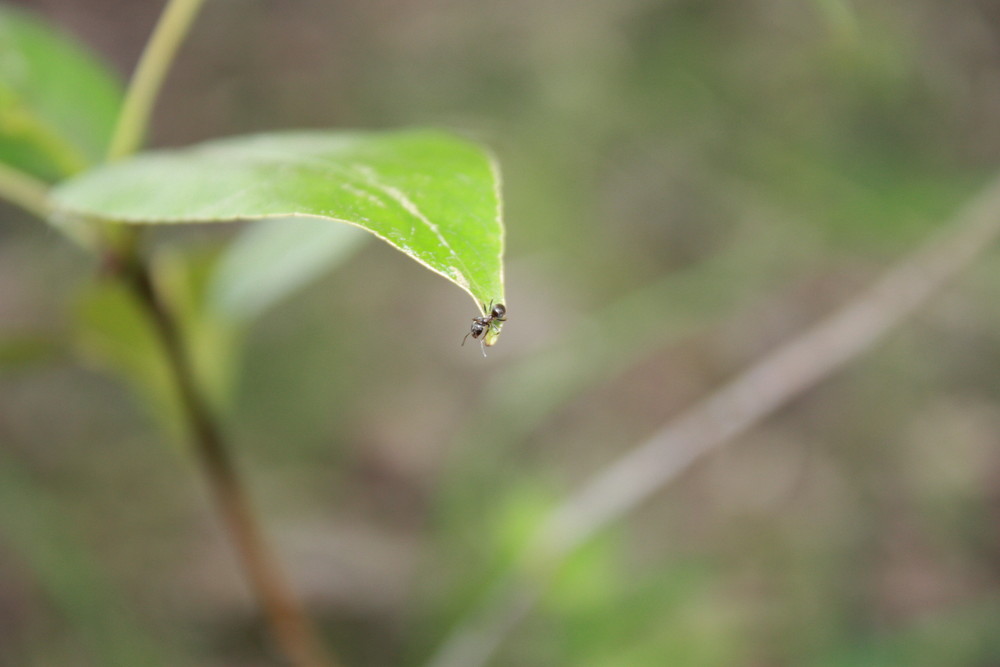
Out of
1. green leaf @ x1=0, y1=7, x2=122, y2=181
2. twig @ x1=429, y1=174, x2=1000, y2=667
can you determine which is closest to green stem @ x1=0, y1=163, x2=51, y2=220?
green leaf @ x1=0, y1=7, x2=122, y2=181

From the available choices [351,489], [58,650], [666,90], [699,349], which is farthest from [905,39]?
[58,650]

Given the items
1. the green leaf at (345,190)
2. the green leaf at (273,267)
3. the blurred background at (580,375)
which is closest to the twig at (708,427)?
the blurred background at (580,375)

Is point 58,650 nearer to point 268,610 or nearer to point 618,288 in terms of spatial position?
point 268,610

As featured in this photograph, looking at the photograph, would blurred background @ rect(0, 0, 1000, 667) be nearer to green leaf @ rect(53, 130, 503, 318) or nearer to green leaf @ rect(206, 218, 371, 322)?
green leaf @ rect(206, 218, 371, 322)

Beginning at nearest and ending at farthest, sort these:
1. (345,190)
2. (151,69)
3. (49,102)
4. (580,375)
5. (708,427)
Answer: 1. (345,190)
2. (151,69)
3. (49,102)
4. (708,427)
5. (580,375)

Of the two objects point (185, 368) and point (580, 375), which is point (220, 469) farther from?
point (580, 375)

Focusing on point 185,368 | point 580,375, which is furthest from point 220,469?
point 580,375
